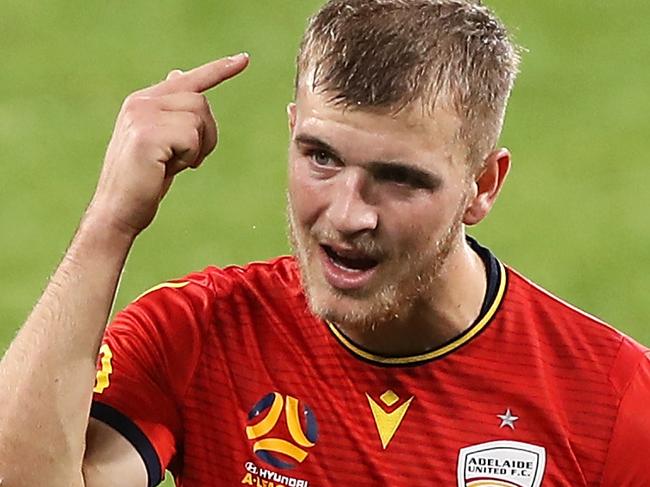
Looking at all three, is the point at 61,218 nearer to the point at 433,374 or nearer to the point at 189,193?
the point at 189,193

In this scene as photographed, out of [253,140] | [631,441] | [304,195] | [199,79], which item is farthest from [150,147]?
[253,140]

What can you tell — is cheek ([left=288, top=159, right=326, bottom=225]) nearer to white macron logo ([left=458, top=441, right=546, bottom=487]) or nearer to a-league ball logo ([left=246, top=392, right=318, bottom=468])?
a-league ball logo ([left=246, top=392, right=318, bottom=468])

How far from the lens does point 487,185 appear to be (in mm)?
4547

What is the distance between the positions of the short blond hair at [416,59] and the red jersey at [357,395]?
1.78ft

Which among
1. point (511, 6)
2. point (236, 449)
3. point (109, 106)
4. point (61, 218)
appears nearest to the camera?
point (236, 449)

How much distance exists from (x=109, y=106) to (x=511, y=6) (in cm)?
240

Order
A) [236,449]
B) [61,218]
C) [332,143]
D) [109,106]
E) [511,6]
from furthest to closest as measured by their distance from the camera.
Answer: [511,6] → [109,106] → [61,218] → [236,449] → [332,143]

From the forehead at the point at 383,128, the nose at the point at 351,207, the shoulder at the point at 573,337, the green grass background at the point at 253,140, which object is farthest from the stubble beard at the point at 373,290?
the green grass background at the point at 253,140

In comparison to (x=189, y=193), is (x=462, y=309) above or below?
below


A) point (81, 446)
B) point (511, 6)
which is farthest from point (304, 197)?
point (511, 6)

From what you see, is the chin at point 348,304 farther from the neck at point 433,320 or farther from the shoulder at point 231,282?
the shoulder at point 231,282

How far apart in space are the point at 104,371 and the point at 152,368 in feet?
0.38

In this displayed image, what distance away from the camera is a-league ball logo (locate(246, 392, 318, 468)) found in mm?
4586

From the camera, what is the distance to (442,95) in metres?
4.27
